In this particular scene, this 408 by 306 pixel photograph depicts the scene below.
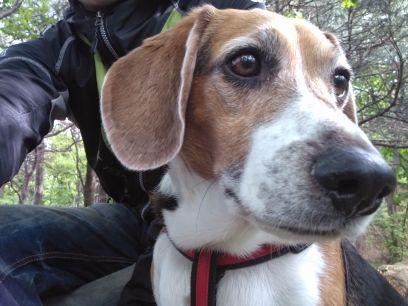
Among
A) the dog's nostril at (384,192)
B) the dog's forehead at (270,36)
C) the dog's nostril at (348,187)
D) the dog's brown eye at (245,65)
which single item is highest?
the dog's forehead at (270,36)

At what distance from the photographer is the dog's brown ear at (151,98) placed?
7.29ft

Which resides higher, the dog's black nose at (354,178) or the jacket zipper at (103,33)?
the jacket zipper at (103,33)

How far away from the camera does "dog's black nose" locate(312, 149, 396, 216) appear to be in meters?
1.53

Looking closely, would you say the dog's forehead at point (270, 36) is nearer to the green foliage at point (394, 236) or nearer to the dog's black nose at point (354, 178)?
the dog's black nose at point (354, 178)

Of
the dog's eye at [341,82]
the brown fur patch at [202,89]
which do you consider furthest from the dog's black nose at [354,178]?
the dog's eye at [341,82]

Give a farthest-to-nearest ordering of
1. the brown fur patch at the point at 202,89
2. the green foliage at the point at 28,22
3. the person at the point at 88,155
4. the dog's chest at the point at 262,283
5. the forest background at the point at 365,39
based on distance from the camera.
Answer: the green foliage at the point at 28,22
the forest background at the point at 365,39
the person at the point at 88,155
the dog's chest at the point at 262,283
the brown fur patch at the point at 202,89

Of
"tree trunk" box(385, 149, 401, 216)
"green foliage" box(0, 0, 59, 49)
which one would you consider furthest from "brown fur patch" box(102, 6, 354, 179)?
"tree trunk" box(385, 149, 401, 216)

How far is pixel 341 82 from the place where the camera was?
2.48 meters

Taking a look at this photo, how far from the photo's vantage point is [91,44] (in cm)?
310

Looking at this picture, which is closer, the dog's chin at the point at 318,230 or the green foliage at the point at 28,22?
the dog's chin at the point at 318,230

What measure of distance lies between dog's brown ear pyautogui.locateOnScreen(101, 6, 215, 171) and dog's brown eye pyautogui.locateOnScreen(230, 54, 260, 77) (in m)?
0.19

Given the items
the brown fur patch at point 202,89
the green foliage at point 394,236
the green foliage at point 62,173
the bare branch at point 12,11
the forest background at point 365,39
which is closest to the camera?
the brown fur patch at point 202,89

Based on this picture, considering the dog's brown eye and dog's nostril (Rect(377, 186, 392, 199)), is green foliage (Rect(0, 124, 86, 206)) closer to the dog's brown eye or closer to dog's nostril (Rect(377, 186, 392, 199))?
the dog's brown eye

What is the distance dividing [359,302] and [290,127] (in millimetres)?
1195
